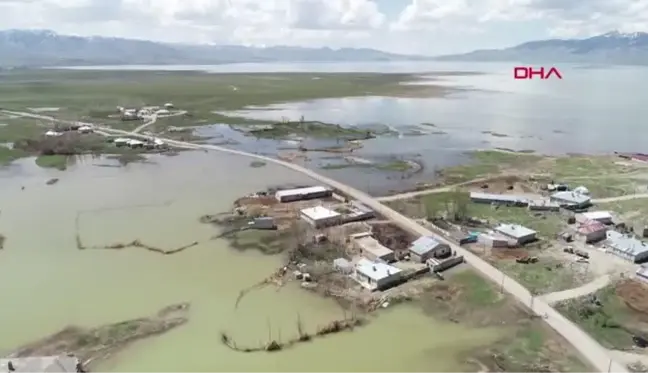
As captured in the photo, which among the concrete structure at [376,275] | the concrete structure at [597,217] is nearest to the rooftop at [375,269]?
the concrete structure at [376,275]

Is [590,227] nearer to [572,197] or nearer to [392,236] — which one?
[572,197]

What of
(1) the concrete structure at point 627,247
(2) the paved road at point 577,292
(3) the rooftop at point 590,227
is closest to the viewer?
(2) the paved road at point 577,292

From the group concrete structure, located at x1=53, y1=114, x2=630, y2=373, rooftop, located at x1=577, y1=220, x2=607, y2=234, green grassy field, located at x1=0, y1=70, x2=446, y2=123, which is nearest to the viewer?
concrete structure, located at x1=53, y1=114, x2=630, y2=373

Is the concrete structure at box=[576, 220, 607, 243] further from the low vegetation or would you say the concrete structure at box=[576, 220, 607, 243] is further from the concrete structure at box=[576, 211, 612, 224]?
the low vegetation

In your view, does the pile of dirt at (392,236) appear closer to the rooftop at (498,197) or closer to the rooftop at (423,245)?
the rooftop at (423,245)

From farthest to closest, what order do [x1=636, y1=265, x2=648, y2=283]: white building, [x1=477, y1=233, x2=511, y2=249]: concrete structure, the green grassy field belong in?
the green grassy field < [x1=477, y1=233, x2=511, y2=249]: concrete structure < [x1=636, y1=265, x2=648, y2=283]: white building

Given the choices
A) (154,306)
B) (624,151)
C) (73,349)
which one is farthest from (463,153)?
(73,349)

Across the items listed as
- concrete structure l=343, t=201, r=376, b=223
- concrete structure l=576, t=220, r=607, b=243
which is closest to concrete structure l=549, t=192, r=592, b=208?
concrete structure l=576, t=220, r=607, b=243

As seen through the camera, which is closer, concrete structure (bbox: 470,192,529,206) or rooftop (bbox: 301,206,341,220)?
rooftop (bbox: 301,206,341,220)
